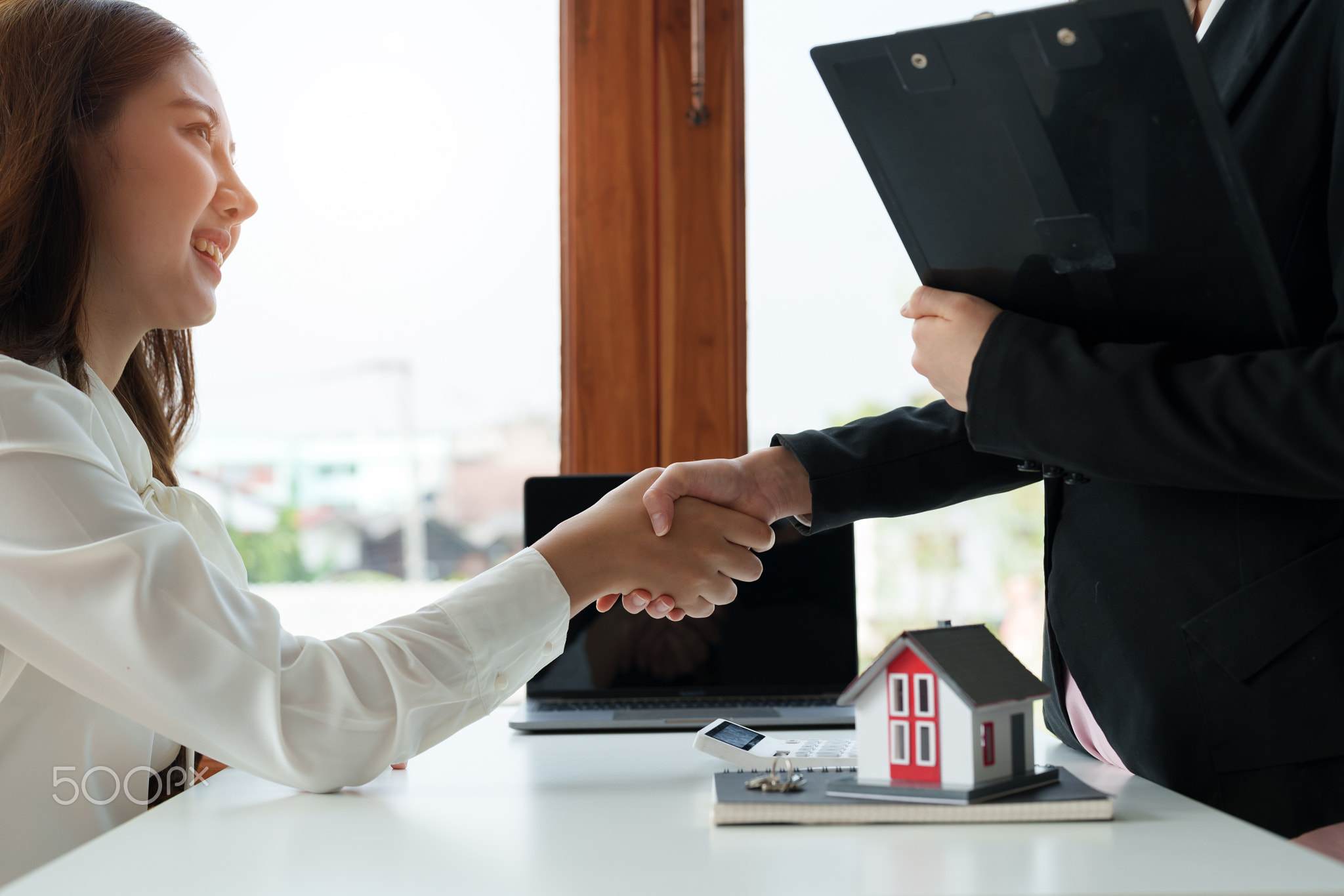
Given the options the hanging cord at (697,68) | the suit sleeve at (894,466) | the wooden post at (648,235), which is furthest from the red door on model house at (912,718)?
the hanging cord at (697,68)

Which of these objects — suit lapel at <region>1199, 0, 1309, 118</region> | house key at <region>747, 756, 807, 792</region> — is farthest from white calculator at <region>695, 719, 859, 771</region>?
suit lapel at <region>1199, 0, 1309, 118</region>

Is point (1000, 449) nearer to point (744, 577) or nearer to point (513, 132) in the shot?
point (744, 577)

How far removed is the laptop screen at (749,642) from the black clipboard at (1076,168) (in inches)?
A: 26.0

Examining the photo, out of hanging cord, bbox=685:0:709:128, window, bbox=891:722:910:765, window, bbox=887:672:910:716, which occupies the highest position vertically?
hanging cord, bbox=685:0:709:128

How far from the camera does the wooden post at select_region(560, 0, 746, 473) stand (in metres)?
1.73

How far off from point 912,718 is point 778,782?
111mm

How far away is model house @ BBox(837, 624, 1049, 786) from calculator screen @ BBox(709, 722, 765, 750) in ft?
0.58

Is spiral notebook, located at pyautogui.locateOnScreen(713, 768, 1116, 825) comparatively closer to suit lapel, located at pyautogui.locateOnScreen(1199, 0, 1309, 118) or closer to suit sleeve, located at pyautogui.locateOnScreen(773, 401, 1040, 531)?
suit sleeve, located at pyautogui.locateOnScreen(773, 401, 1040, 531)

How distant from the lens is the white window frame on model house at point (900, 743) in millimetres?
765

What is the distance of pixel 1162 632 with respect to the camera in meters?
0.82

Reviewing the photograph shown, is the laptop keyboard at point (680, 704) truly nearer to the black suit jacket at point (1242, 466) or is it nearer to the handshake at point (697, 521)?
the handshake at point (697, 521)

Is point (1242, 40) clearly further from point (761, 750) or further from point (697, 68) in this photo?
point (697, 68)

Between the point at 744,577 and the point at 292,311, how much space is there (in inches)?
41.0

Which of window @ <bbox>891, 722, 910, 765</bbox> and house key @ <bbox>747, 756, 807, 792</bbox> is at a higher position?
window @ <bbox>891, 722, 910, 765</bbox>
